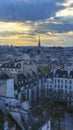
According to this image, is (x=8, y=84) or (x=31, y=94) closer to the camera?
(x=8, y=84)

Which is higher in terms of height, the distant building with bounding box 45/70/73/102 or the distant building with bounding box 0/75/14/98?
the distant building with bounding box 0/75/14/98

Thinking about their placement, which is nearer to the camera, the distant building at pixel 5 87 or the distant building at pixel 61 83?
the distant building at pixel 5 87

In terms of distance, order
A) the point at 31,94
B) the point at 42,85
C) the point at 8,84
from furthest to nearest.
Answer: the point at 42,85
the point at 31,94
the point at 8,84

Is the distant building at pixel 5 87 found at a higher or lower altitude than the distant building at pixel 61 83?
higher

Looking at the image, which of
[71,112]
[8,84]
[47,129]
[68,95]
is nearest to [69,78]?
[68,95]

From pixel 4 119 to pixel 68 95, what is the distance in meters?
31.9

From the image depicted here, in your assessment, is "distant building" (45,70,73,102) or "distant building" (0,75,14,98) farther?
"distant building" (45,70,73,102)

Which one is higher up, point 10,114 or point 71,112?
point 10,114

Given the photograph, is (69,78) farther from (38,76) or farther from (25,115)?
(25,115)

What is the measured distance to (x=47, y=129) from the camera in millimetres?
20781

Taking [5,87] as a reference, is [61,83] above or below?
below

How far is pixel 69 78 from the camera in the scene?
169 ft

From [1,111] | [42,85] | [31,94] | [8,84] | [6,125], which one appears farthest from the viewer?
[42,85]

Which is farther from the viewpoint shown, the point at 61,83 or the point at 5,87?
the point at 61,83
